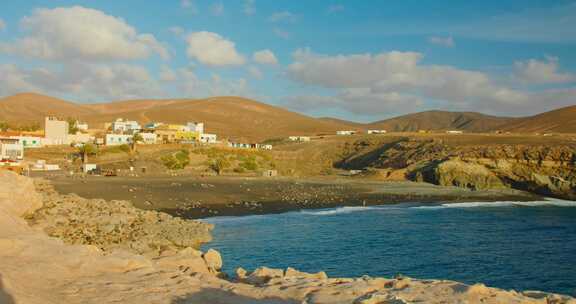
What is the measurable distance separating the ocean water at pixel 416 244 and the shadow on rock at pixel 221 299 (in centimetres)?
1002

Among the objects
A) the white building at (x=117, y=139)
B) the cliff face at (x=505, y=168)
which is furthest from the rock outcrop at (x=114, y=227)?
the white building at (x=117, y=139)

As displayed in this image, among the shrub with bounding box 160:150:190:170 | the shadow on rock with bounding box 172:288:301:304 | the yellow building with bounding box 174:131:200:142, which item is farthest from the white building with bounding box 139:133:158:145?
the shadow on rock with bounding box 172:288:301:304

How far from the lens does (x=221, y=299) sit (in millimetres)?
12562

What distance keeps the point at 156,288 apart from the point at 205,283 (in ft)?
4.78

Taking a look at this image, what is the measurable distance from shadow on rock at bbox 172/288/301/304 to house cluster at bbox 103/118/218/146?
70288 millimetres

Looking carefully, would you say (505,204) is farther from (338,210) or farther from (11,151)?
(11,151)

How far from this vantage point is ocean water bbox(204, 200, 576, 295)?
922 inches

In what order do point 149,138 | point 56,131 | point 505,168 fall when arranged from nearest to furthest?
point 505,168 < point 56,131 < point 149,138

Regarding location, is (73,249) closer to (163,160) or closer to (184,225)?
(184,225)

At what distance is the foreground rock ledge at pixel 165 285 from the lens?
11.9 metres

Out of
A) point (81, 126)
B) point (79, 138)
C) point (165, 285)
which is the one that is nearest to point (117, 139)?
point (79, 138)

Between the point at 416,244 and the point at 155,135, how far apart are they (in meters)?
66.9

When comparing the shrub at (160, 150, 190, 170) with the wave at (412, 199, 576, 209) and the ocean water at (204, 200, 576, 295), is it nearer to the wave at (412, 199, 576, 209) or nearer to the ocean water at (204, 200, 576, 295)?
the ocean water at (204, 200, 576, 295)

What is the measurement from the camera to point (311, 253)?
27156mm
